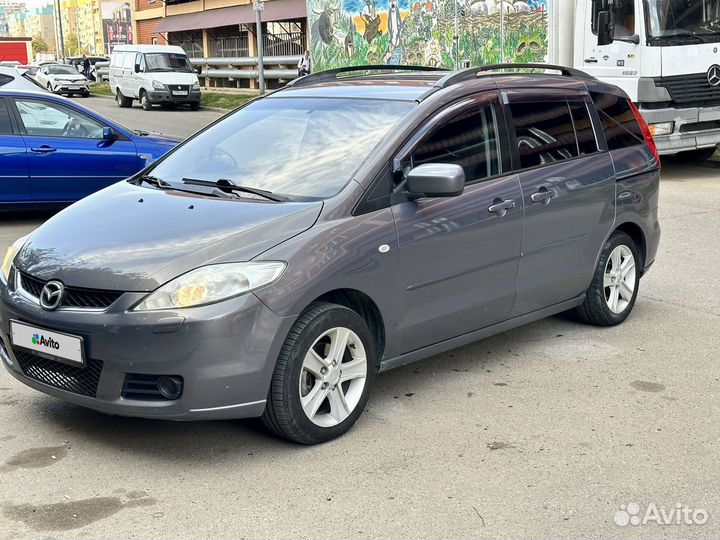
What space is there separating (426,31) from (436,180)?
15013mm

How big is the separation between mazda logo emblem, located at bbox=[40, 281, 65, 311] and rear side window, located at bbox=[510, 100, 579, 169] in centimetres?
265

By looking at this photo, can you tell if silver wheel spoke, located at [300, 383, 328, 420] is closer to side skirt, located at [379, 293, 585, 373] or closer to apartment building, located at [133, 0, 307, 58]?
side skirt, located at [379, 293, 585, 373]

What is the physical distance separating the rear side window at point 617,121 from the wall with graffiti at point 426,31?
910 centimetres

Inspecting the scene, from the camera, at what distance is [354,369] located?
4516 mm

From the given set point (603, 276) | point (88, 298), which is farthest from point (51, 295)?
point (603, 276)

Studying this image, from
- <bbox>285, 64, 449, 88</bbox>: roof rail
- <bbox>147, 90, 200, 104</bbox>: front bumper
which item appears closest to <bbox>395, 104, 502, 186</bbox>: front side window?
<bbox>285, 64, 449, 88</bbox>: roof rail

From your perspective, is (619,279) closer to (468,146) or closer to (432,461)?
(468,146)

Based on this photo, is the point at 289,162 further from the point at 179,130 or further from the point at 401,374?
the point at 179,130

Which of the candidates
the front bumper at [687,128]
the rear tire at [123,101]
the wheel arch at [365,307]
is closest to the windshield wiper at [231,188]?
the wheel arch at [365,307]

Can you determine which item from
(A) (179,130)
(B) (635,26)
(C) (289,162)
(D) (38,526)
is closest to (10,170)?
(C) (289,162)

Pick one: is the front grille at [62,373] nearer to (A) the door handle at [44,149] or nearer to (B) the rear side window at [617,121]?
(B) the rear side window at [617,121]

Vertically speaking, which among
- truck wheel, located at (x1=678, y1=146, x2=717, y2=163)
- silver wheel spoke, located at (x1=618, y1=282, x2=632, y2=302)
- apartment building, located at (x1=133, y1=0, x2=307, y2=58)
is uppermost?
apartment building, located at (x1=133, y1=0, x2=307, y2=58)

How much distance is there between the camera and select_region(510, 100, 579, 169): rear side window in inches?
217

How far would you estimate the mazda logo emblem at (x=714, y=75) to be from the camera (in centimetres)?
1355
